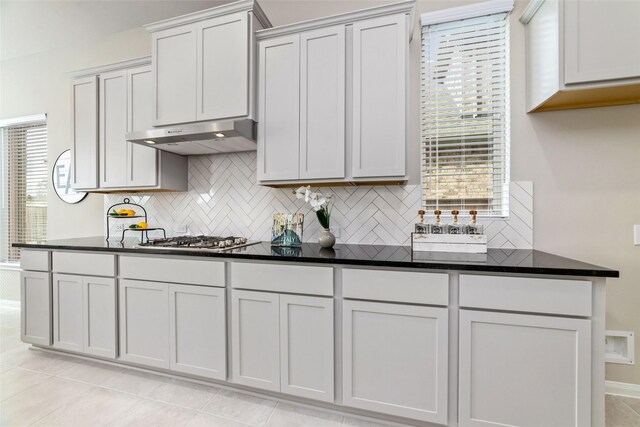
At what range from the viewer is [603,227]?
6.15 ft

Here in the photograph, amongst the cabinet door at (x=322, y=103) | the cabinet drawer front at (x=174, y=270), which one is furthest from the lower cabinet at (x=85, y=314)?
the cabinet door at (x=322, y=103)

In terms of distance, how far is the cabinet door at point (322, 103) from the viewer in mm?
1958

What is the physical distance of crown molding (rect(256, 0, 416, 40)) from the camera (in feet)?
5.99

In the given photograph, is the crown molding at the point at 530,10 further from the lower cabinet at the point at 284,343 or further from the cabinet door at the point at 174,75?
the cabinet door at the point at 174,75

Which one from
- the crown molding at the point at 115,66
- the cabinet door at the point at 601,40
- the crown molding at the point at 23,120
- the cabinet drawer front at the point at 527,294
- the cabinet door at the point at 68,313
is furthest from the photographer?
the crown molding at the point at 23,120

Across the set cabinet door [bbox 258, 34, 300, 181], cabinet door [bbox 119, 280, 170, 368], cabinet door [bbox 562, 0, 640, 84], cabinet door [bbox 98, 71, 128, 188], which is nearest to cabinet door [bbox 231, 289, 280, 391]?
cabinet door [bbox 119, 280, 170, 368]

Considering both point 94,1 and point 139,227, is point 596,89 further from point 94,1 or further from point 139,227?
point 94,1

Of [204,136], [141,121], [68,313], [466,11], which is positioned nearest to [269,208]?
[204,136]

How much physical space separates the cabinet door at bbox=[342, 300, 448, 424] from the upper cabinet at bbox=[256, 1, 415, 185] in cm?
86

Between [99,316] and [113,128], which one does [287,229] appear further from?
[113,128]

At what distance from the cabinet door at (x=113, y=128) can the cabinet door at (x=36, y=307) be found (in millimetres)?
925

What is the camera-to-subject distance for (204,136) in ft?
6.87

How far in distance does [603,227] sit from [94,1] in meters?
4.44

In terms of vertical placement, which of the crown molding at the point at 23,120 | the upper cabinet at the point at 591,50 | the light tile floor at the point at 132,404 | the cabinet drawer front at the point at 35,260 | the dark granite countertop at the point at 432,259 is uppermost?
the crown molding at the point at 23,120
